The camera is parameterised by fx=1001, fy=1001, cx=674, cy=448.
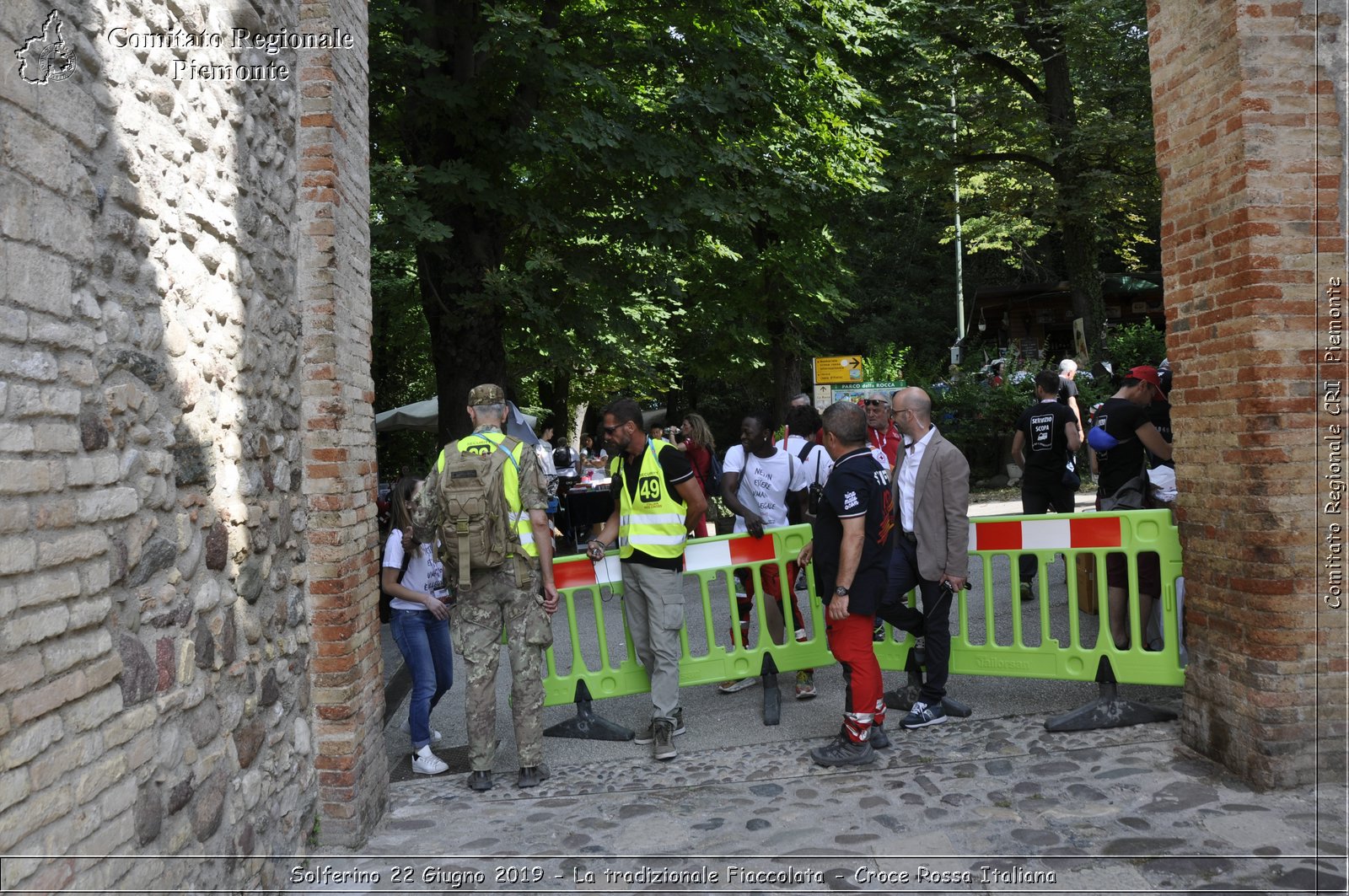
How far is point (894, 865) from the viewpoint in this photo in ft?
13.9

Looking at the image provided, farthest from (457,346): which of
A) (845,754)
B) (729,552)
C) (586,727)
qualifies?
(845,754)

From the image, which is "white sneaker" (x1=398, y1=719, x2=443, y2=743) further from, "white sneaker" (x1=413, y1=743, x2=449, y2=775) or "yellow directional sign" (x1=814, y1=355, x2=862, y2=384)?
"yellow directional sign" (x1=814, y1=355, x2=862, y2=384)

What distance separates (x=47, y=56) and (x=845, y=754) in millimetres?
4731

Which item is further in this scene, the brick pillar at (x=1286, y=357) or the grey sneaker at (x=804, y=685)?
the grey sneaker at (x=804, y=685)

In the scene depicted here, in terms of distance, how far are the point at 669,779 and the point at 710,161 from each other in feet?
23.4

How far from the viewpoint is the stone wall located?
2.56m

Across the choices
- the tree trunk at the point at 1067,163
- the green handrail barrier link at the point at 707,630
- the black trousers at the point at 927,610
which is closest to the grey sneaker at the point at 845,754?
the black trousers at the point at 927,610

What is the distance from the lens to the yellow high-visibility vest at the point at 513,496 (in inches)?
221

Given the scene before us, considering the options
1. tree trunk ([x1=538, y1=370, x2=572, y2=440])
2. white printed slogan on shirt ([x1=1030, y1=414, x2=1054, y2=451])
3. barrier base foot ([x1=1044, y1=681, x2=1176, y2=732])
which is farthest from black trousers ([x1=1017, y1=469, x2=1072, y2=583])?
tree trunk ([x1=538, y1=370, x2=572, y2=440])

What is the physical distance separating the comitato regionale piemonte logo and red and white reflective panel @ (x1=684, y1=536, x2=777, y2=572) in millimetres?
4757

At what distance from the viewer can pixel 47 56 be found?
8.75ft

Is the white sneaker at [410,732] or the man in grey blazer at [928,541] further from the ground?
the man in grey blazer at [928,541]

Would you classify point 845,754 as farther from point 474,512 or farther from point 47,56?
point 47,56

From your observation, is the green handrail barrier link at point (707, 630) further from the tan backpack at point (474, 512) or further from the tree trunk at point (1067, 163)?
the tree trunk at point (1067, 163)
